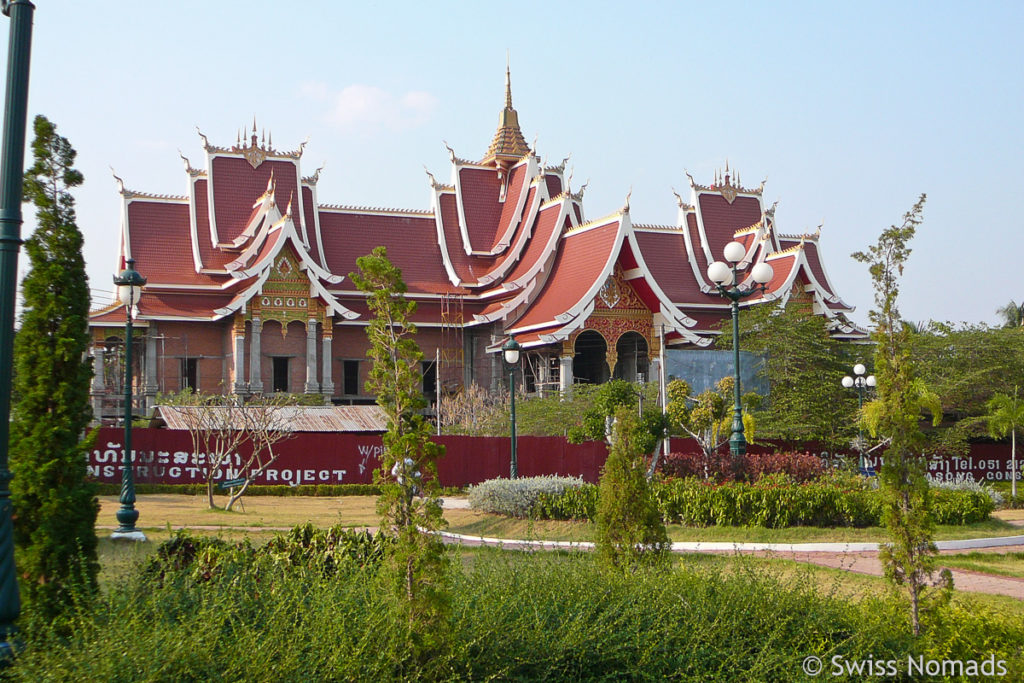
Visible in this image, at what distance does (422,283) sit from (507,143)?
7.08 meters

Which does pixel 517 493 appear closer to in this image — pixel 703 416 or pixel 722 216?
pixel 703 416

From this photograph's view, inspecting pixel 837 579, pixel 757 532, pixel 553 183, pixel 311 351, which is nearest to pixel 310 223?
pixel 311 351

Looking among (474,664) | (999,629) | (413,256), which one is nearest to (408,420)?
(474,664)

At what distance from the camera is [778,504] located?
45.5 feet

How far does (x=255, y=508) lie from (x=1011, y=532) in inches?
487

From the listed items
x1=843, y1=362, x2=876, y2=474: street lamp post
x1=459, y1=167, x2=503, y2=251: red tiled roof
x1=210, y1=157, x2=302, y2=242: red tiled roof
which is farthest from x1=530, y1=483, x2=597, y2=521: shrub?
x1=459, y1=167, x2=503, y2=251: red tiled roof

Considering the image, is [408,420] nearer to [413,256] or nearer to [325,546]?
[325,546]

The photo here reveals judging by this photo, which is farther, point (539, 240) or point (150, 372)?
point (539, 240)

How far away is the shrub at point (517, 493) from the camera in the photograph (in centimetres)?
1570

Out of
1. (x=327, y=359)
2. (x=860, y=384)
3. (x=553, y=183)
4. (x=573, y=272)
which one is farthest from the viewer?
(x=553, y=183)

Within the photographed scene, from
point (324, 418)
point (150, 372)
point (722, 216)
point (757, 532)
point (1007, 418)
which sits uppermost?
point (722, 216)

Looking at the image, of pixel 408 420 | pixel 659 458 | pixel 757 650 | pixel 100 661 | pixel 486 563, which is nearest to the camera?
pixel 100 661

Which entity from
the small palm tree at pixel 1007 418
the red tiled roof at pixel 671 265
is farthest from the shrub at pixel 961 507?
the red tiled roof at pixel 671 265

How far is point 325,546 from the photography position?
794 centimetres
